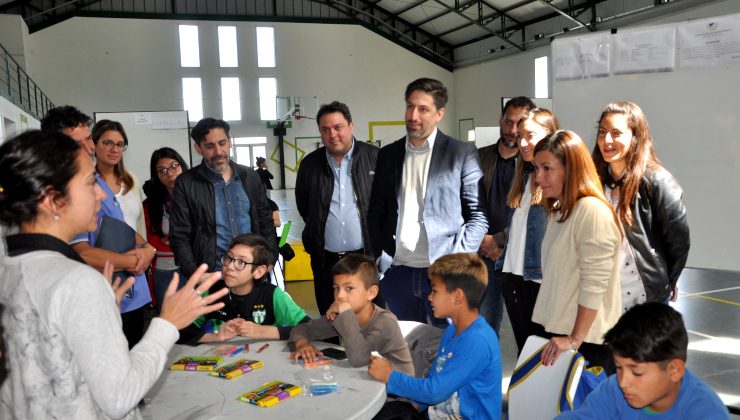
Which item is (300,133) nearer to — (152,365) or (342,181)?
(342,181)

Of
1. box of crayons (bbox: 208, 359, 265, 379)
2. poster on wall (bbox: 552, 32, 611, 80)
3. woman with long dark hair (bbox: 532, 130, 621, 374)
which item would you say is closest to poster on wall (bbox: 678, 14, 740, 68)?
poster on wall (bbox: 552, 32, 611, 80)

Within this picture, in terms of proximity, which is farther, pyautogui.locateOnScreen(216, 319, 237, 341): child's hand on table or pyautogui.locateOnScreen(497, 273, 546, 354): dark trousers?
pyautogui.locateOnScreen(497, 273, 546, 354): dark trousers

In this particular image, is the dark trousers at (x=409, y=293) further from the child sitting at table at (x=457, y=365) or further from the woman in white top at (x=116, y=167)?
the woman in white top at (x=116, y=167)

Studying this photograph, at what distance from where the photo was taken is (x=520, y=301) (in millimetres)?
2938

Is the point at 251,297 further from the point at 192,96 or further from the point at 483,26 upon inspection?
the point at 192,96

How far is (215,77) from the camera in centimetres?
2180

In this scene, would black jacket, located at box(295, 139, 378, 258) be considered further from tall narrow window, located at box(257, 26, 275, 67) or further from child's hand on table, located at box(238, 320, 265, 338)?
tall narrow window, located at box(257, 26, 275, 67)

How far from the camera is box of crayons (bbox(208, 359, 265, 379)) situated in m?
2.08

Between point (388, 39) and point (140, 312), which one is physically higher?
point (388, 39)

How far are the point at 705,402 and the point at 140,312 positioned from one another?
251 cm

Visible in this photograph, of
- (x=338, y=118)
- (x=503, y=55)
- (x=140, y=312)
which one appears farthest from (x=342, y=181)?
(x=503, y=55)

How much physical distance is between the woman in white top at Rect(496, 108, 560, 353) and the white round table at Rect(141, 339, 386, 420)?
1.07 meters

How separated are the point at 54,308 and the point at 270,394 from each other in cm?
83

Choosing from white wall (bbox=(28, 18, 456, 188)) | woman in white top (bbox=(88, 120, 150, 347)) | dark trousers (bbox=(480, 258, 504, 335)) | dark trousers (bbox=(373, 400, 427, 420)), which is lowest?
dark trousers (bbox=(373, 400, 427, 420))
